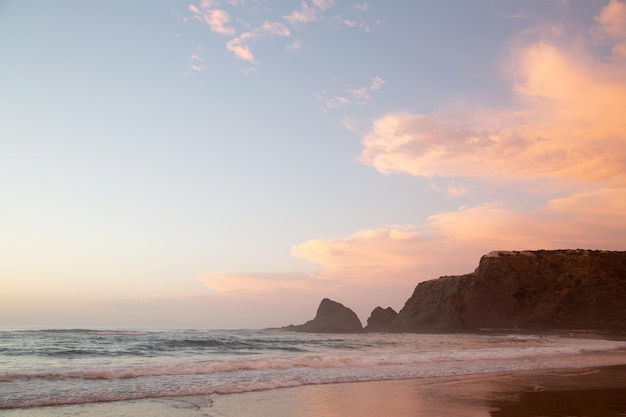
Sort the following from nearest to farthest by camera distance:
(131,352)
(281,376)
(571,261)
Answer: (281,376) < (131,352) < (571,261)

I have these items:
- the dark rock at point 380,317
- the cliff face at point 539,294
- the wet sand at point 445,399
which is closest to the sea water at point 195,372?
the wet sand at point 445,399

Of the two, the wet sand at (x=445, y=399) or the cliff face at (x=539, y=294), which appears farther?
the cliff face at (x=539, y=294)

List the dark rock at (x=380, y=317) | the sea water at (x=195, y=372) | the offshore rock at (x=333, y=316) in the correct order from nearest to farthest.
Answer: the sea water at (x=195, y=372)
the dark rock at (x=380, y=317)
the offshore rock at (x=333, y=316)

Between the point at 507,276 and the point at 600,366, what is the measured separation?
62071mm

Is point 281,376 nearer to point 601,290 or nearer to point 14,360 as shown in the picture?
point 14,360

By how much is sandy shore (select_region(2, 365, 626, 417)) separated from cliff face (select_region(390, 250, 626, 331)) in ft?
202

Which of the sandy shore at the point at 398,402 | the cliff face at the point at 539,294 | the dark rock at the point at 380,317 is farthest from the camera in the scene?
the dark rock at the point at 380,317

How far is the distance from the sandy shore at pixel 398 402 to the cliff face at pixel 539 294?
202 feet

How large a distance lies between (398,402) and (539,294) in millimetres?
72231

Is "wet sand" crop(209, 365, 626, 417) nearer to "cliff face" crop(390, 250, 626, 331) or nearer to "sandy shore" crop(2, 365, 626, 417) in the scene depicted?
"sandy shore" crop(2, 365, 626, 417)

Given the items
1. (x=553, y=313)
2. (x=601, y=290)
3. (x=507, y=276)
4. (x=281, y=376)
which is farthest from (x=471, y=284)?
(x=281, y=376)

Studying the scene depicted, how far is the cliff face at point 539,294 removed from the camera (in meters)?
67.1

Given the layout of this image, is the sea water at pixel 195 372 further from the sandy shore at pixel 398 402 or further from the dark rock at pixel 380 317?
the dark rock at pixel 380 317

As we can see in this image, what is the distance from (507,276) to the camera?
76.6 metres
